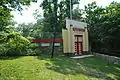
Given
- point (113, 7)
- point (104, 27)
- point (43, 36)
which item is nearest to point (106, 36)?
point (104, 27)

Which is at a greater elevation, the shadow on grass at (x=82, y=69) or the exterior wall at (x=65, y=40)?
the exterior wall at (x=65, y=40)

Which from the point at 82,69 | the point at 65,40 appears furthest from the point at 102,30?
the point at 82,69

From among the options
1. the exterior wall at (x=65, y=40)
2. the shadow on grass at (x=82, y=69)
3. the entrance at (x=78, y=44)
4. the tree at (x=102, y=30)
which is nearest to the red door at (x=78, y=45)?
the entrance at (x=78, y=44)

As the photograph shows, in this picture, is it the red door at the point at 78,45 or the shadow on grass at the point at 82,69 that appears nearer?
the shadow on grass at the point at 82,69

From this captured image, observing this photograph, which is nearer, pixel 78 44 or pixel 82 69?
pixel 82 69

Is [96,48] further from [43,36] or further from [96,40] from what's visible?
[43,36]

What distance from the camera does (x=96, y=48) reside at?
105ft

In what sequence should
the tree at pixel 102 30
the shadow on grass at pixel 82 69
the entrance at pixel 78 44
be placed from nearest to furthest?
1. the shadow on grass at pixel 82 69
2. the entrance at pixel 78 44
3. the tree at pixel 102 30

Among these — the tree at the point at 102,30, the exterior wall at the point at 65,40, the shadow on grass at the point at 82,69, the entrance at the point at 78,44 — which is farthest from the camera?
the tree at the point at 102,30

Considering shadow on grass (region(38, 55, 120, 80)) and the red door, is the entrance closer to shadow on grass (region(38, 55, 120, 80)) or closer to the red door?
the red door

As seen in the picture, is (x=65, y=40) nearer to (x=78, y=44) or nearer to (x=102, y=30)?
(x=78, y=44)

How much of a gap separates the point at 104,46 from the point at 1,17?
78.8 ft

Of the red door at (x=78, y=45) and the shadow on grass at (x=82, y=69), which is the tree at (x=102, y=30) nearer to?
the red door at (x=78, y=45)

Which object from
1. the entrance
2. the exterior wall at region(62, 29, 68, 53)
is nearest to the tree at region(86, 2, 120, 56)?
the entrance
